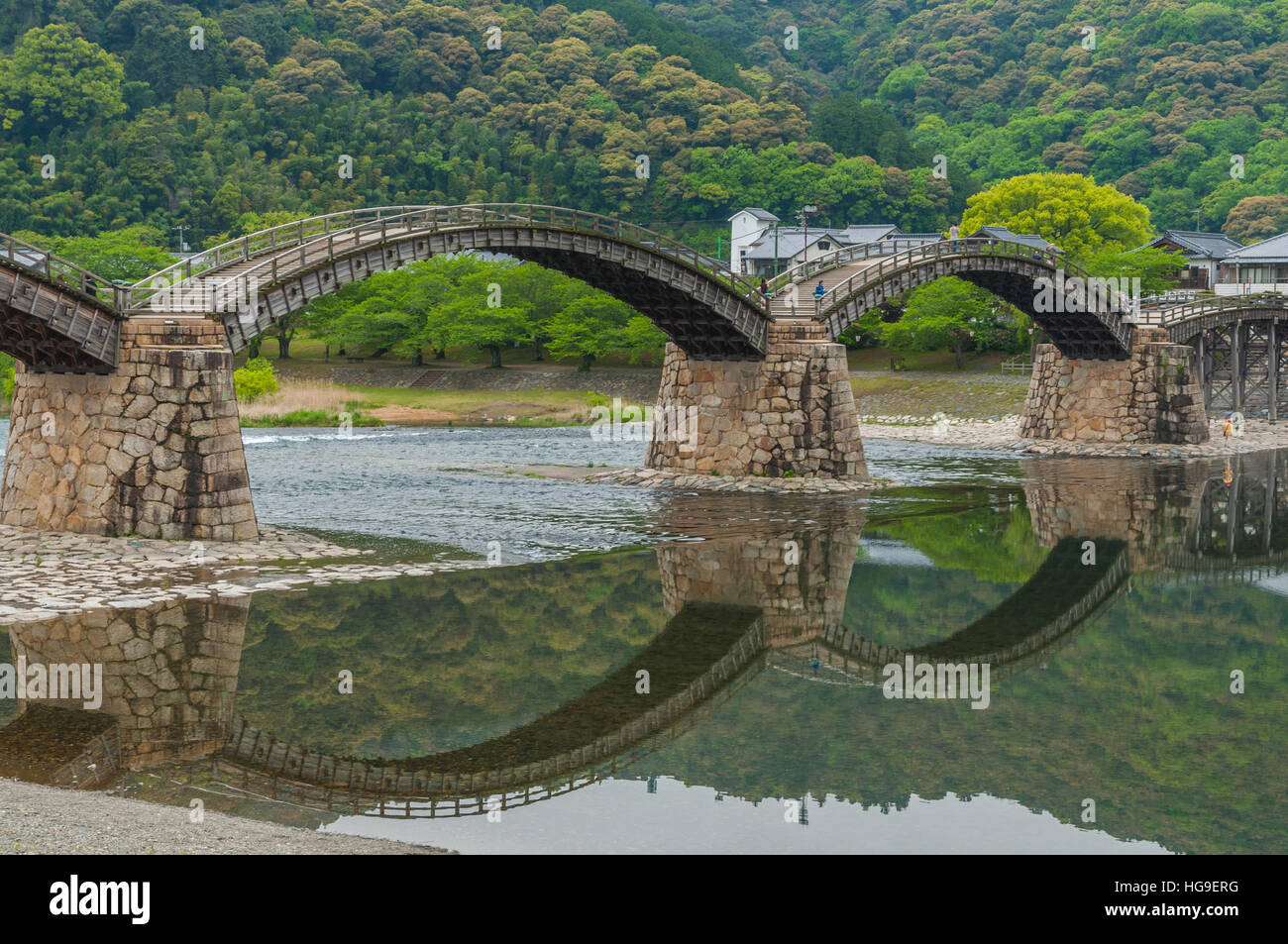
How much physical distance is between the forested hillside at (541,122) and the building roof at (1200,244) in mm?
21911

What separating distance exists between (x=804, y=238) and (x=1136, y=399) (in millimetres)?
46902

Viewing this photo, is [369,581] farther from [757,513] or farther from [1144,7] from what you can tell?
[1144,7]

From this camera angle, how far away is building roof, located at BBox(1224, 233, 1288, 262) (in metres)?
78.8

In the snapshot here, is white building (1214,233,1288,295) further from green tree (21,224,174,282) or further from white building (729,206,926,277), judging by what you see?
green tree (21,224,174,282)

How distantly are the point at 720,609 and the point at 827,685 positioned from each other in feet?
15.9

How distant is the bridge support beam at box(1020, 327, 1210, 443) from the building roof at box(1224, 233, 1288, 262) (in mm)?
26789

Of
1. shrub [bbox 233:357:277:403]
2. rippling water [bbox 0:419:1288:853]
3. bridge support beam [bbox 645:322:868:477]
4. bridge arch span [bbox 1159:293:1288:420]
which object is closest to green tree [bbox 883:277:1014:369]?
bridge arch span [bbox 1159:293:1288:420]

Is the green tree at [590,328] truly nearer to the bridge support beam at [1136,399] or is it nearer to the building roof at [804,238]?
the building roof at [804,238]

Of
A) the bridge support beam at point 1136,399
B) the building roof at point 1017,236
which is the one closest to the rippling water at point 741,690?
the bridge support beam at point 1136,399

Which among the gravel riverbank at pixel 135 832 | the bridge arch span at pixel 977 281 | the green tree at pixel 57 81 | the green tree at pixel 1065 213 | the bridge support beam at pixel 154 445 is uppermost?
the green tree at pixel 57 81

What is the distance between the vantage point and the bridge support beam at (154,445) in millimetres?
26422

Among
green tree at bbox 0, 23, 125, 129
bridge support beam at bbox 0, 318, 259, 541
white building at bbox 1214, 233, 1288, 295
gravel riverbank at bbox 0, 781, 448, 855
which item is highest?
green tree at bbox 0, 23, 125, 129

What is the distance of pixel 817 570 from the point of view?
26.7 m

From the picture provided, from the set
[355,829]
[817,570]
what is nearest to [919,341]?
[817,570]
